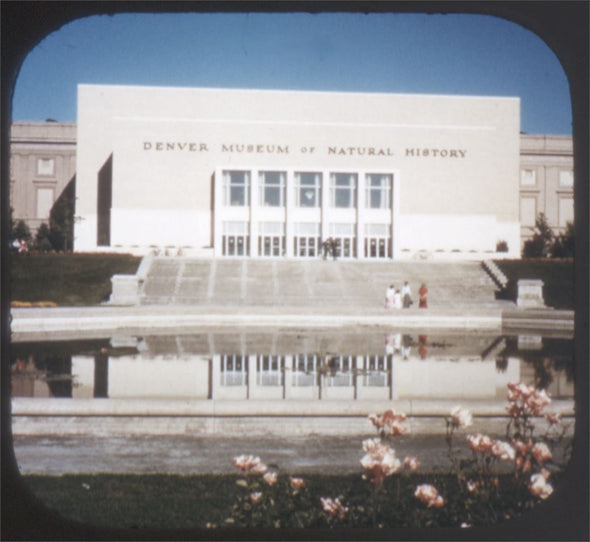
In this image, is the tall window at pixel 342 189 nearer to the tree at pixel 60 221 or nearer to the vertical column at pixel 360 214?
the vertical column at pixel 360 214

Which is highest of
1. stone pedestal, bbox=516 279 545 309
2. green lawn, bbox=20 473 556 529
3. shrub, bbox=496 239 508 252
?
shrub, bbox=496 239 508 252

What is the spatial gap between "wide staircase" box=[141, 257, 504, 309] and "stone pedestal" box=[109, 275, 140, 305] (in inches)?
16.3

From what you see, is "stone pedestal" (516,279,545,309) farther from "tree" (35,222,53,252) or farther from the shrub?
"tree" (35,222,53,252)

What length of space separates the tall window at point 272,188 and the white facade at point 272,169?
0.06 metres

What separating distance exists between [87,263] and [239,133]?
18.9m

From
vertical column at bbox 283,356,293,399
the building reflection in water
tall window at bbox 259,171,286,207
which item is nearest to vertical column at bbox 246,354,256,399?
the building reflection in water

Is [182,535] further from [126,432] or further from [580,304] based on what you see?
[126,432]

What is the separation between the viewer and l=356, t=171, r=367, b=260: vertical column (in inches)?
1516

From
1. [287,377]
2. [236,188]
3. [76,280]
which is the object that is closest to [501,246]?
[76,280]

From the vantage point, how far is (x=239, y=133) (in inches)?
1518

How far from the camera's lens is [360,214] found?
39125 mm

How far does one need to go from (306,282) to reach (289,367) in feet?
49.2

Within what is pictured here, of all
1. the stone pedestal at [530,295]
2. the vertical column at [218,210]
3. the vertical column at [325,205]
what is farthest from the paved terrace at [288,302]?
the vertical column at [325,205]

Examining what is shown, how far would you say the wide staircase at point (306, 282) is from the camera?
20.9 m
